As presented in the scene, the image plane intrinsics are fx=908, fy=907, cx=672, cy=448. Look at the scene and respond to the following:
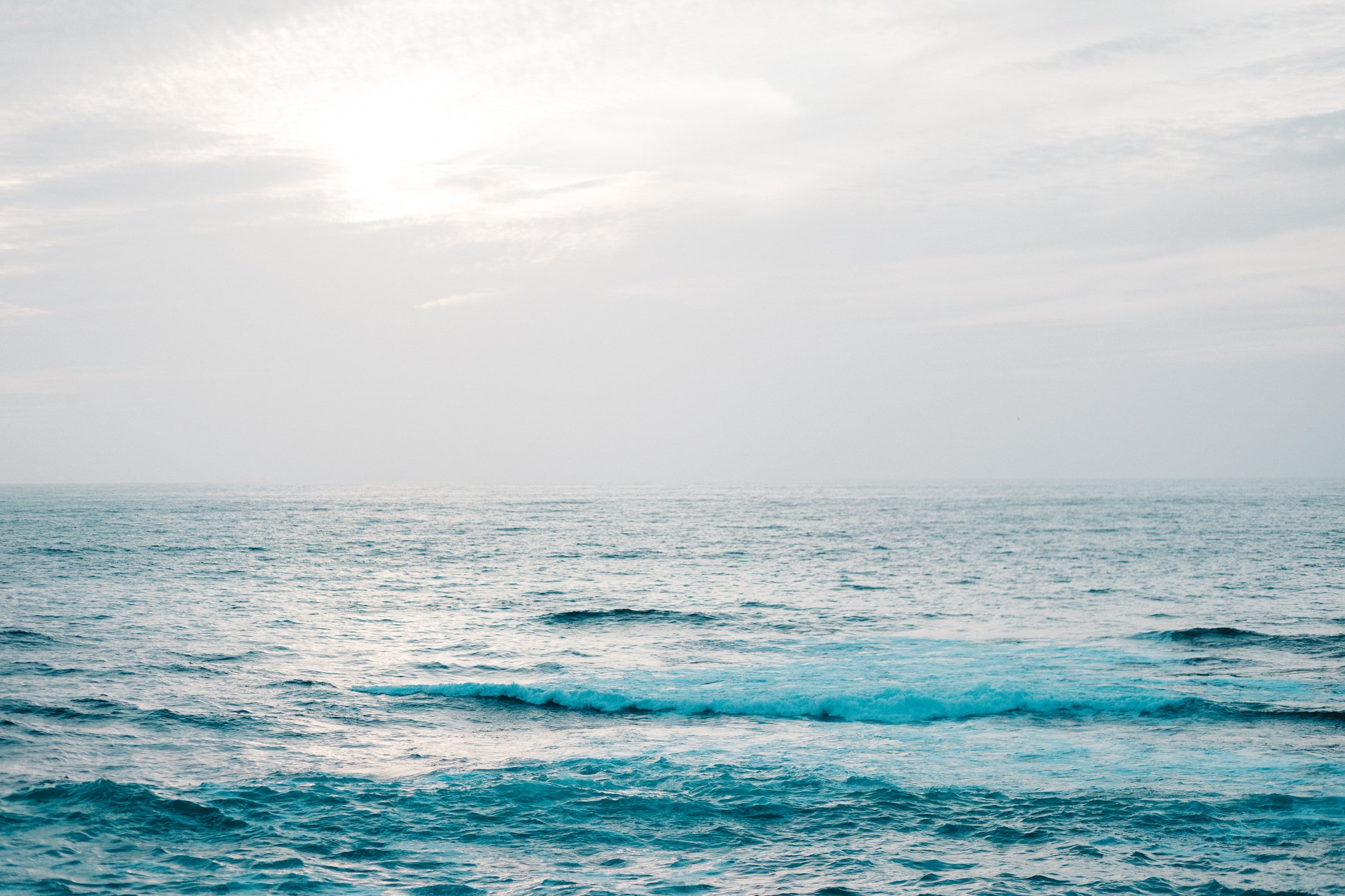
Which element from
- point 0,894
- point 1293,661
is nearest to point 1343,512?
point 1293,661

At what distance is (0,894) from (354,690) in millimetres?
12045

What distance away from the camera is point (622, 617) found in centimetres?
3712

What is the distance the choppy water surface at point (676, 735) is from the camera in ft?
41.2

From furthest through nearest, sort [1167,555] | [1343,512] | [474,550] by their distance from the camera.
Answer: [1343,512]
[474,550]
[1167,555]

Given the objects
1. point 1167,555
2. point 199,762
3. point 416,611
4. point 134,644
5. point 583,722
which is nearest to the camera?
point 199,762

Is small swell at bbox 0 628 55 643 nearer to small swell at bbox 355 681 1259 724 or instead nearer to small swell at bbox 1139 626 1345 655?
small swell at bbox 355 681 1259 724

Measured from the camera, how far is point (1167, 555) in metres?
59.5

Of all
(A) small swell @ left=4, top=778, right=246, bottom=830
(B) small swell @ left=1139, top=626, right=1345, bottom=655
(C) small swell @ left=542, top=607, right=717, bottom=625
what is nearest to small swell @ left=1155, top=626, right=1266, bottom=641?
(B) small swell @ left=1139, top=626, right=1345, bottom=655

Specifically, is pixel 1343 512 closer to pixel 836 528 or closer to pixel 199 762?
pixel 836 528

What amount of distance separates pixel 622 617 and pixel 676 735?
17.9 meters

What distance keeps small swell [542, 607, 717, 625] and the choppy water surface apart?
23cm

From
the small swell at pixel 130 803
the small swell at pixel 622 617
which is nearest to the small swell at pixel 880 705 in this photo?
the small swell at pixel 130 803

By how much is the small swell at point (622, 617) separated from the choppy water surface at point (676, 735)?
0.74 ft

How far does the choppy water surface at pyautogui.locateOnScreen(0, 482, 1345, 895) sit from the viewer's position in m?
12.6
